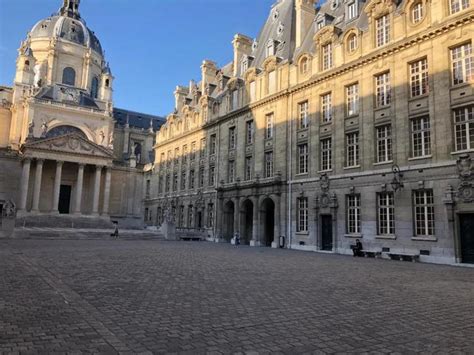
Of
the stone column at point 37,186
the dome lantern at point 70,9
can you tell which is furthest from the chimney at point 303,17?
the dome lantern at point 70,9

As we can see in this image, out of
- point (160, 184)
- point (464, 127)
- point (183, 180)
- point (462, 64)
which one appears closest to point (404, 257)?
point (464, 127)

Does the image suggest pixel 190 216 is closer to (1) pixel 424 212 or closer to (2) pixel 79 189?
(2) pixel 79 189

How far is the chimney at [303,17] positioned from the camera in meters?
35.6

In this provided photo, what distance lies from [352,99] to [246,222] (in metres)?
16.3

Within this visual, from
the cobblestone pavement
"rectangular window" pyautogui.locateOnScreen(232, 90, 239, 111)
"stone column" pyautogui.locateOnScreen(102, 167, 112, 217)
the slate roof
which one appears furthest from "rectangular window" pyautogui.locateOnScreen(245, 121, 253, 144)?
the slate roof

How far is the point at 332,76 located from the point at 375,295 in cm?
2220

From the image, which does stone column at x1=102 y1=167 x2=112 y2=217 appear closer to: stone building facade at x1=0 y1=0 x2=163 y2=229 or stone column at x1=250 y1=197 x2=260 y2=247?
stone building facade at x1=0 y1=0 x2=163 y2=229

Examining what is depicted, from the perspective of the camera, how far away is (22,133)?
2436 inches

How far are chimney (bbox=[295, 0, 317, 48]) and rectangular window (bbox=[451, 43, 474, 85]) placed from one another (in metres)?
16.1

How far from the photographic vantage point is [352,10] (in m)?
30.2

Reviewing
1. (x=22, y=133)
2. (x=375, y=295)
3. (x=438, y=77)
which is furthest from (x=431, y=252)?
(x=22, y=133)

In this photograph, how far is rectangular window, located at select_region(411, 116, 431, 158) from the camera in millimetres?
22375

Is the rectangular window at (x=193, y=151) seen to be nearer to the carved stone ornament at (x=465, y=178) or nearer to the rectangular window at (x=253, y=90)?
the rectangular window at (x=253, y=90)

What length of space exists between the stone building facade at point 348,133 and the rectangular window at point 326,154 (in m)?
0.08
